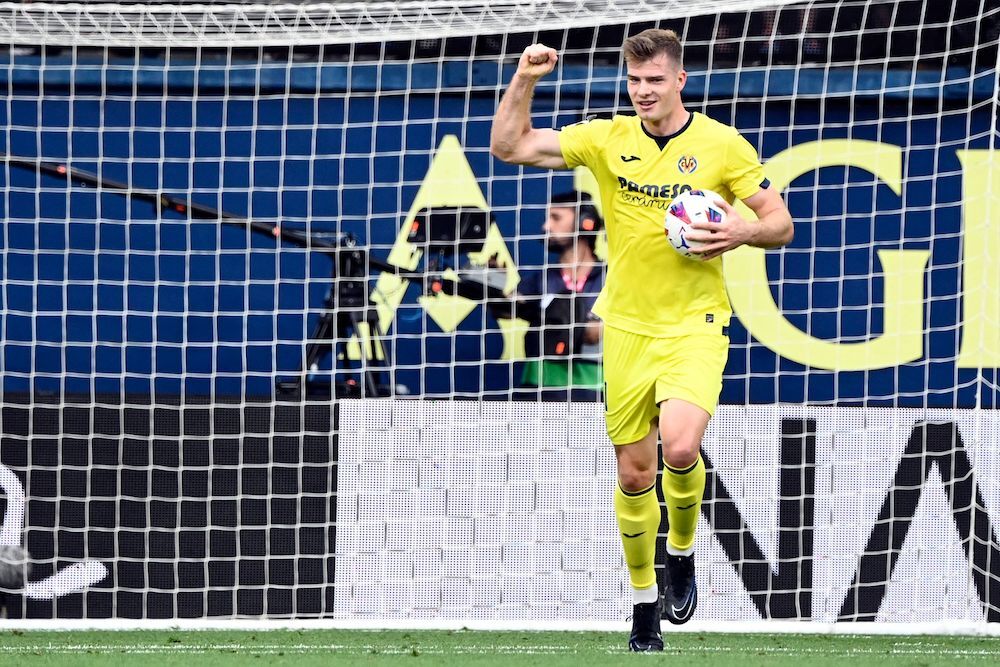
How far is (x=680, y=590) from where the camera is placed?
5383 millimetres

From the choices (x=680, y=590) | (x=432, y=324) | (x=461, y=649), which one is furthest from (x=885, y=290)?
(x=461, y=649)

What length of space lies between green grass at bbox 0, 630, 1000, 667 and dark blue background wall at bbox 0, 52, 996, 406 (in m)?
1.45

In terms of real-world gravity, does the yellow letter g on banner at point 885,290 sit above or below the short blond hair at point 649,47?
below

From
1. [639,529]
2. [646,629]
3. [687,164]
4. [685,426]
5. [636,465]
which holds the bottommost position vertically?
[646,629]

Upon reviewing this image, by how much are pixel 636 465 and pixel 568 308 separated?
2.11m

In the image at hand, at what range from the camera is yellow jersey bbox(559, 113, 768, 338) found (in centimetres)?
505

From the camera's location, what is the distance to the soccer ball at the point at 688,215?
4.80 metres

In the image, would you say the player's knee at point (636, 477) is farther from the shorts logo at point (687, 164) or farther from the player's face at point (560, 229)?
the player's face at point (560, 229)

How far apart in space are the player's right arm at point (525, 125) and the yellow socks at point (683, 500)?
3.69 feet

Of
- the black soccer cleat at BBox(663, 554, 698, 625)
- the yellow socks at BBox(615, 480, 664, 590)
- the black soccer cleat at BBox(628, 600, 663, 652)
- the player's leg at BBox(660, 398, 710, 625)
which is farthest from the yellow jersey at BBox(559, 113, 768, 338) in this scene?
the black soccer cleat at BBox(628, 600, 663, 652)

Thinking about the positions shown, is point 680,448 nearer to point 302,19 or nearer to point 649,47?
point 649,47

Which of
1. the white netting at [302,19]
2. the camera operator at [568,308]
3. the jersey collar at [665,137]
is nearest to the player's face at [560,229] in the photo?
the camera operator at [568,308]

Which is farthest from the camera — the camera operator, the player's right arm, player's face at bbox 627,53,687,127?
the camera operator

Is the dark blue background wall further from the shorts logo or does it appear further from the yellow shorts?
the shorts logo
